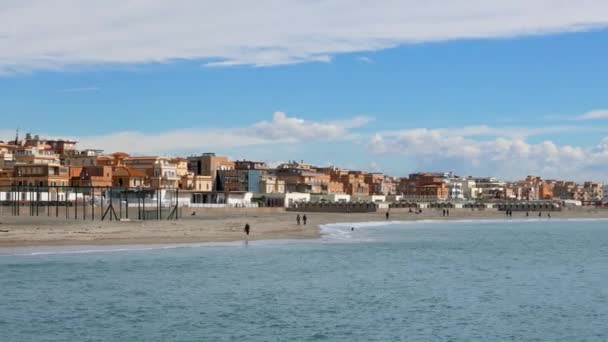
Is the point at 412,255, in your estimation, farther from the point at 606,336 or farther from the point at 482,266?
the point at 606,336

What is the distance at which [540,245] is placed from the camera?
211 feet

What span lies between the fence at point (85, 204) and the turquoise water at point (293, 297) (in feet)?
119

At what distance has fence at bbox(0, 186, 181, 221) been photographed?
8350 centimetres

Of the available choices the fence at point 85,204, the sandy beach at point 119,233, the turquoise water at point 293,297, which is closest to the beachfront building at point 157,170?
the fence at point 85,204

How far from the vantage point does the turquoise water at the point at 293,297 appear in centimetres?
2448

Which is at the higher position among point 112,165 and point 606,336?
point 112,165

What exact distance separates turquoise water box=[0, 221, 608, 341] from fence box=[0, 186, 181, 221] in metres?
36.2

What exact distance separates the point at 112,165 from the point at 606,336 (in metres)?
114

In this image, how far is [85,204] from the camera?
311 ft

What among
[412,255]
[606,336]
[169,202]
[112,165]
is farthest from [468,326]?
[112,165]

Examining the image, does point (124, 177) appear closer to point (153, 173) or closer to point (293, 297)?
point (153, 173)

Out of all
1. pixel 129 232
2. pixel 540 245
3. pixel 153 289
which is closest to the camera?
pixel 153 289

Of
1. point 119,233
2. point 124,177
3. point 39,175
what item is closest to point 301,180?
point 124,177

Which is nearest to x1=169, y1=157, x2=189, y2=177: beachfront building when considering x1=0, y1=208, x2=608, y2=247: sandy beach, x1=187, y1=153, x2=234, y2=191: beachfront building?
x1=187, y1=153, x2=234, y2=191: beachfront building
